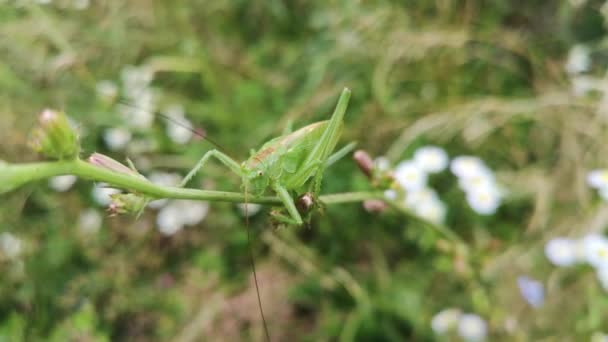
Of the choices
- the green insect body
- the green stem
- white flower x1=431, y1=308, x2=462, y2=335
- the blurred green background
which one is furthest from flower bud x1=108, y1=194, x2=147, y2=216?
white flower x1=431, y1=308, x2=462, y2=335

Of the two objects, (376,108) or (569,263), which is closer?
(569,263)

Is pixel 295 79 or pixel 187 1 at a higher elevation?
pixel 187 1

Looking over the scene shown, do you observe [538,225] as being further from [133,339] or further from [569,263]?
[133,339]

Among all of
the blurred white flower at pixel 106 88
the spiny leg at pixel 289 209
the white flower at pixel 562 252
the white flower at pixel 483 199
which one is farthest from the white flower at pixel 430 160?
the blurred white flower at pixel 106 88

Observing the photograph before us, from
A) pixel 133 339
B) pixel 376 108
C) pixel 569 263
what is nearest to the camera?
pixel 569 263

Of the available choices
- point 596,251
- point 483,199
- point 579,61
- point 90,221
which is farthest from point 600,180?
point 90,221

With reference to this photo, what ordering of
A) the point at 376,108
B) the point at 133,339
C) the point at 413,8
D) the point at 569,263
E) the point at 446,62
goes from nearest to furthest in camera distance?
the point at 569,263
the point at 133,339
the point at 376,108
the point at 446,62
the point at 413,8

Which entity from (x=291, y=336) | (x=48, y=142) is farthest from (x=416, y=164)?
(x=48, y=142)
